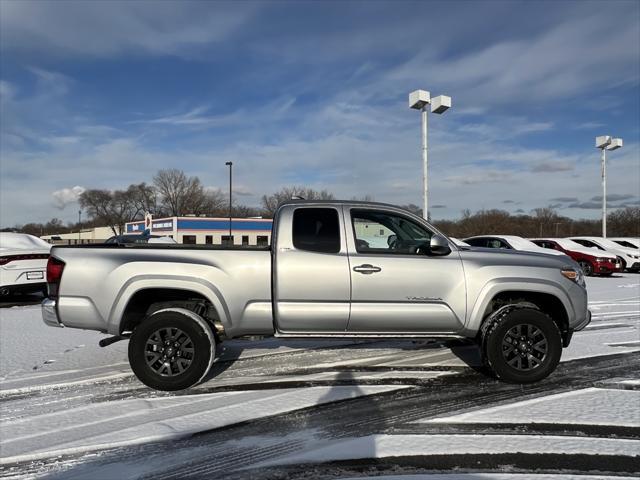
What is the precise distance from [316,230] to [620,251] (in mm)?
20572

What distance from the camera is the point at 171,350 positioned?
486 centimetres

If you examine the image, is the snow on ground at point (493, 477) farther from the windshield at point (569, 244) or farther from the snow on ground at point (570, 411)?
the windshield at point (569, 244)

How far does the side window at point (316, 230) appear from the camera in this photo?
5.05 m

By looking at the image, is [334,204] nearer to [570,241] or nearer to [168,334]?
[168,334]

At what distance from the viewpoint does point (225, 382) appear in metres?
5.20

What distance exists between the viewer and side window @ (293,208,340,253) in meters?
5.05

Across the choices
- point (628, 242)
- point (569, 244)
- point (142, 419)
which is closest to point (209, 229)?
point (569, 244)

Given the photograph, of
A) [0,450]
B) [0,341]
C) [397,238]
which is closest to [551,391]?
[397,238]

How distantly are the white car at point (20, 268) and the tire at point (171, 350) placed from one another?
766cm

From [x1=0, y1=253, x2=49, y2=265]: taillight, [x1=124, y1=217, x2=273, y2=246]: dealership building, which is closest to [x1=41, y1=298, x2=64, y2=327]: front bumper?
[x1=0, y1=253, x2=49, y2=265]: taillight

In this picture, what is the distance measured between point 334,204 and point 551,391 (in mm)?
2881

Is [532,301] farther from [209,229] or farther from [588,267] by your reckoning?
[209,229]

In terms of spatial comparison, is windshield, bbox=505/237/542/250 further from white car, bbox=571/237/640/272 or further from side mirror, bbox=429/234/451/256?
side mirror, bbox=429/234/451/256

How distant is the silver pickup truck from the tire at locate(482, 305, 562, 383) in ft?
0.03
